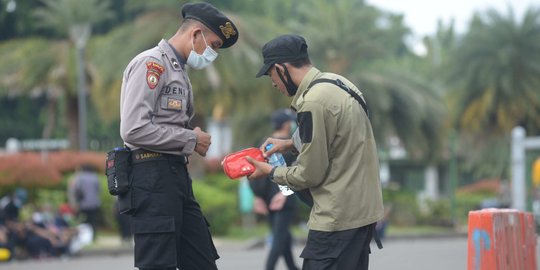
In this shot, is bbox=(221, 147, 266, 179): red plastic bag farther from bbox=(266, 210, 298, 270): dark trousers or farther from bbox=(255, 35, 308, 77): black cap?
bbox=(266, 210, 298, 270): dark trousers

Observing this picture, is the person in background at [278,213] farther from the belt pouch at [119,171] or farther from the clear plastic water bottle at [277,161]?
the belt pouch at [119,171]

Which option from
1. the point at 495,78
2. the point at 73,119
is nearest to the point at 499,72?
the point at 495,78

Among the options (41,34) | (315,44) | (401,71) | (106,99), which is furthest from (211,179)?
(41,34)

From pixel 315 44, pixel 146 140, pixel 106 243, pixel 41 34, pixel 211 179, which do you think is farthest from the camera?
pixel 41 34

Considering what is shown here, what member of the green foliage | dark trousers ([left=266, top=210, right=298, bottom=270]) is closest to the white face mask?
dark trousers ([left=266, top=210, right=298, bottom=270])

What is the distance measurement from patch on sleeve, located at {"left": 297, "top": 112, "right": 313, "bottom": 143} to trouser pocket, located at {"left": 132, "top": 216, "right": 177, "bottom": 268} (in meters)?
0.80

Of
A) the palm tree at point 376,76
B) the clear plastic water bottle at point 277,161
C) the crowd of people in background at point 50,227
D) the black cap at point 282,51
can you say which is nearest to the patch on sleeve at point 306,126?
the black cap at point 282,51

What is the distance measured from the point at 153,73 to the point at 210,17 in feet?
1.58

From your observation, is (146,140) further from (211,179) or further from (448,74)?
(448,74)

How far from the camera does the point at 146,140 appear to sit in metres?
5.64

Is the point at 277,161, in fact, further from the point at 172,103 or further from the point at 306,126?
the point at 172,103

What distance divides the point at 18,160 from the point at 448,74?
15943 millimetres

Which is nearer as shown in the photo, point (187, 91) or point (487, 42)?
point (187, 91)

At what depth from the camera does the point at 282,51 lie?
579 centimetres
